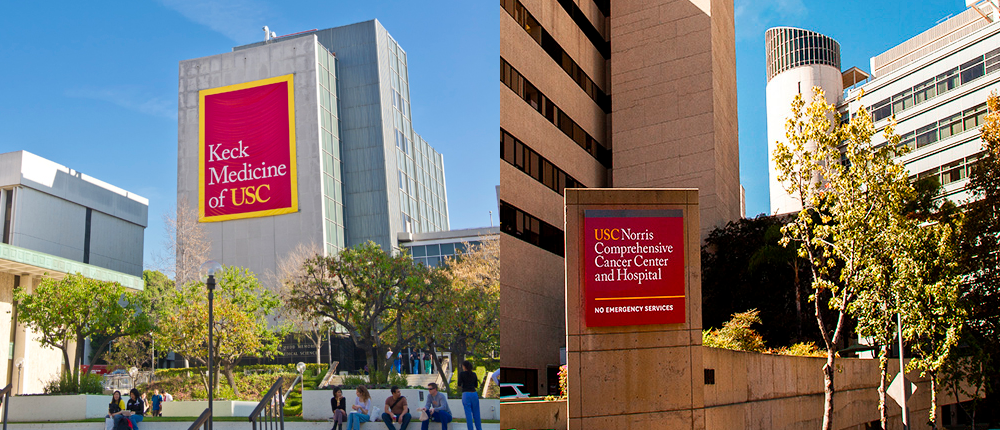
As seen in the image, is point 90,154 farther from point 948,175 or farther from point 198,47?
point 948,175

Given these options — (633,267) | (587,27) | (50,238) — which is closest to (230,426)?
(50,238)

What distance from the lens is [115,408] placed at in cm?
1160

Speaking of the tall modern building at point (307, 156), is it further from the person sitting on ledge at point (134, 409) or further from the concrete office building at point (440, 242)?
the person sitting on ledge at point (134, 409)

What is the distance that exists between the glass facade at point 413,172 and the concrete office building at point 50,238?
13.4 feet


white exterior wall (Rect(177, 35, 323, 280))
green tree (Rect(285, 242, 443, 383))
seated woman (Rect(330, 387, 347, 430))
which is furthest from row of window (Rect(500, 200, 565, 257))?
seated woman (Rect(330, 387, 347, 430))

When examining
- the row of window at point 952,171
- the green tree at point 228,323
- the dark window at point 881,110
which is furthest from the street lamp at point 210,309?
the dark window at point 881,110

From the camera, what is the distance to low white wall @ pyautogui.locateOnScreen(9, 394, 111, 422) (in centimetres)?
1120

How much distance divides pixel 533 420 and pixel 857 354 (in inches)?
1131

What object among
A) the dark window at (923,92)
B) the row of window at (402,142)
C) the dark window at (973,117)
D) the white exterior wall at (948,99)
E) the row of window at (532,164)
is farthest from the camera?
the dark window at (923,92)

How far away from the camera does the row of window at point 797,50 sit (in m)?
120

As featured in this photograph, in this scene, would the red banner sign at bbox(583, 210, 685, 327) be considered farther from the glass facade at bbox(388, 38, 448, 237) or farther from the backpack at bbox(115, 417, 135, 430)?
the backpack at bbox(115, 417, 135, 430)

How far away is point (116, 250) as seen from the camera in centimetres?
1192

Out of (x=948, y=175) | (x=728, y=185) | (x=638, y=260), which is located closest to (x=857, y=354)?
(x=728, y=185)

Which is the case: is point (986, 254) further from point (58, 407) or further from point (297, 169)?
point (58, 407)
